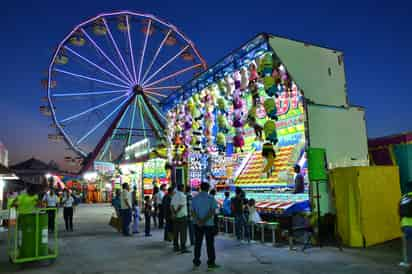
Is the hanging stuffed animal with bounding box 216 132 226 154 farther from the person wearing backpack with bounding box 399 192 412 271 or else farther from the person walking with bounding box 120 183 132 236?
the person wearing backpack with bounding box 399 192 412 271

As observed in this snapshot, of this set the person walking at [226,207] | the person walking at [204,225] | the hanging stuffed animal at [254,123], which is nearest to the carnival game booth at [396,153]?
the hanging stuffed animal at [254,123]

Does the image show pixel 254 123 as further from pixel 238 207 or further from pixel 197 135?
pixel 197 135

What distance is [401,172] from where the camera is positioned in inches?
328

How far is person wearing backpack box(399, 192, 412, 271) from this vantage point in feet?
16.7

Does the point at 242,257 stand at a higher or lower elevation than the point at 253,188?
lower

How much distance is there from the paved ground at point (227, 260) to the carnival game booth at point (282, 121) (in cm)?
116

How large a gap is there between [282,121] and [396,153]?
9.24 ft

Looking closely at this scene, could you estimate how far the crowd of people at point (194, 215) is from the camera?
5.77m

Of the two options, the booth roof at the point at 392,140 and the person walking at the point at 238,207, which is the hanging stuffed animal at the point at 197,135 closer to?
the person walking at the point at 238,207

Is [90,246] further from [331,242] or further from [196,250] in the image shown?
[331,242]

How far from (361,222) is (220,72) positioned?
6628 mm

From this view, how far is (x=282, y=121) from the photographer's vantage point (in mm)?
9492

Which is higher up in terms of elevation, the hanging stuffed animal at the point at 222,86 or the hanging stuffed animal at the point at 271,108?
the hanging stuffed animal at the point at 222,86

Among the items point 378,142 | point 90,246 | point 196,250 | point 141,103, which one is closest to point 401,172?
point 378,142
